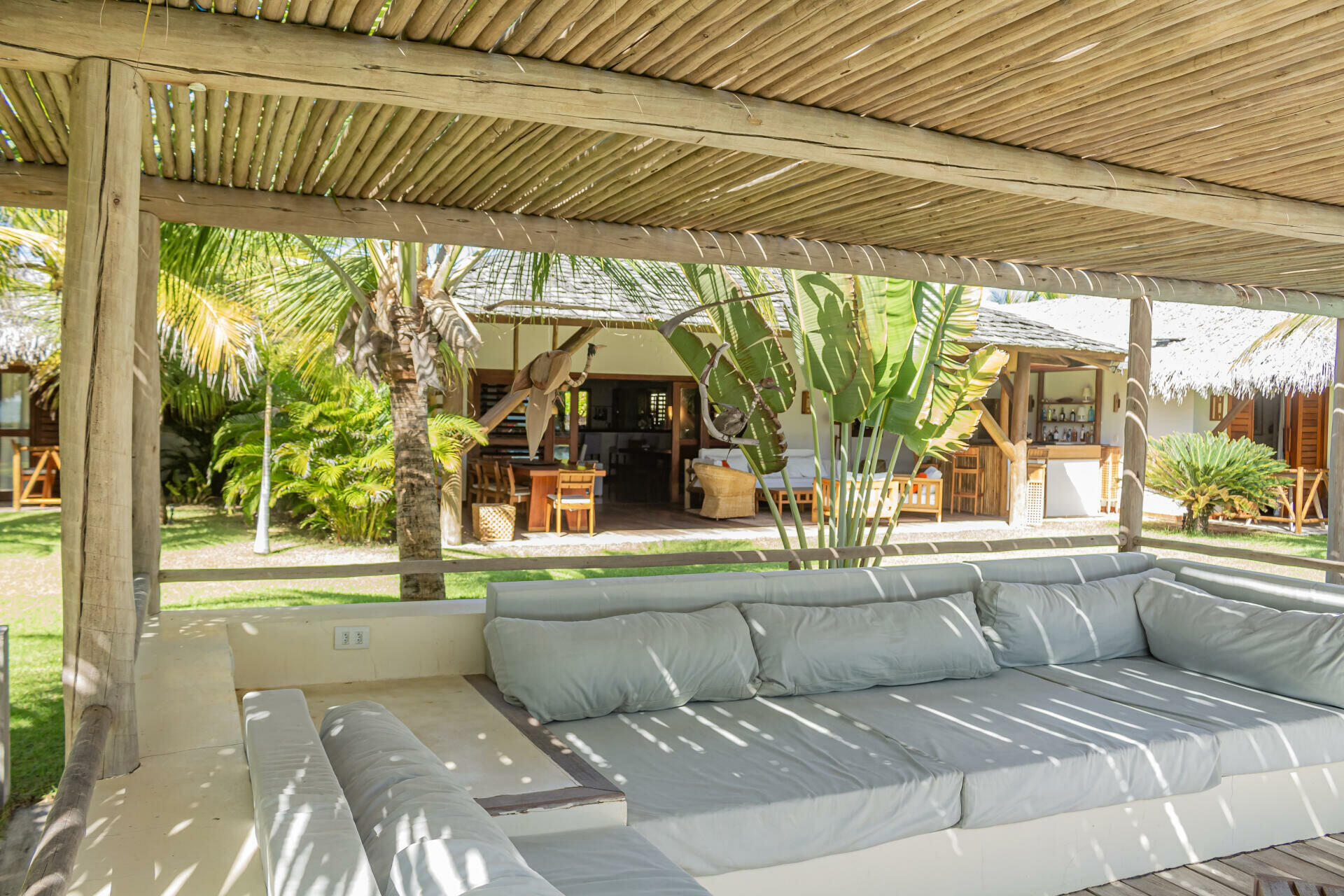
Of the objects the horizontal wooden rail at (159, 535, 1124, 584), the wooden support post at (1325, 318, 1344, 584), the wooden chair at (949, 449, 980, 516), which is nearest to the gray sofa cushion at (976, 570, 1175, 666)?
the horizontal wooden rail at (159, 535, 1124, 584)

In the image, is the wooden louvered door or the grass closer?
the grass

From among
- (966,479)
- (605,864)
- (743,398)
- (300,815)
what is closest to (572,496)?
(743,398)

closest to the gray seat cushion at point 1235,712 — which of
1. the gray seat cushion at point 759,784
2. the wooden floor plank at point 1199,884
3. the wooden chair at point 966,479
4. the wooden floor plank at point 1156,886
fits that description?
the wooden floor plank at point 1199,884

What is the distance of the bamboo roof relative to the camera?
263 cm

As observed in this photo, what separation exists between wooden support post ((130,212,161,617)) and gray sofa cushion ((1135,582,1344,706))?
180 inches

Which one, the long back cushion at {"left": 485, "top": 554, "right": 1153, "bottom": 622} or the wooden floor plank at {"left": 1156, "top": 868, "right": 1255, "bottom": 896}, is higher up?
the long back cushion at {"left": 485, "top": 554, "right": 1153, "bottom": 622}

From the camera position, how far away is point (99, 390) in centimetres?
242

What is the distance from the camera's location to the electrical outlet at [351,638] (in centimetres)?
396

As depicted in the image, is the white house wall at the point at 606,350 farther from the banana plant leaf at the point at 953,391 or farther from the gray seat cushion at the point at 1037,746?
the gray seat cushion at the point at 1037,746

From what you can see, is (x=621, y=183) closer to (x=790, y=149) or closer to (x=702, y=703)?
(x=790, y=149)

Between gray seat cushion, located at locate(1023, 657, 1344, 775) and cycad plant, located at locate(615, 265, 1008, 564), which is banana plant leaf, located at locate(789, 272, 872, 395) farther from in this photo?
gray seat cushion, located at locate(1023, 657, 1344, 775)

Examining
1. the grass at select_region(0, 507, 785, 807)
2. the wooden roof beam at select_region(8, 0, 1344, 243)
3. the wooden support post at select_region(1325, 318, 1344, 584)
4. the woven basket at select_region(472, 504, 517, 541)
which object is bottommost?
the grass at select_region(0, 507, 785, 807)

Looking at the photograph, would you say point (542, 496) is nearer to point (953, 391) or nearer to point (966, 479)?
point (953, 391)

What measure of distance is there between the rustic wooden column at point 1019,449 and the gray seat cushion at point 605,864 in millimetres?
12082
